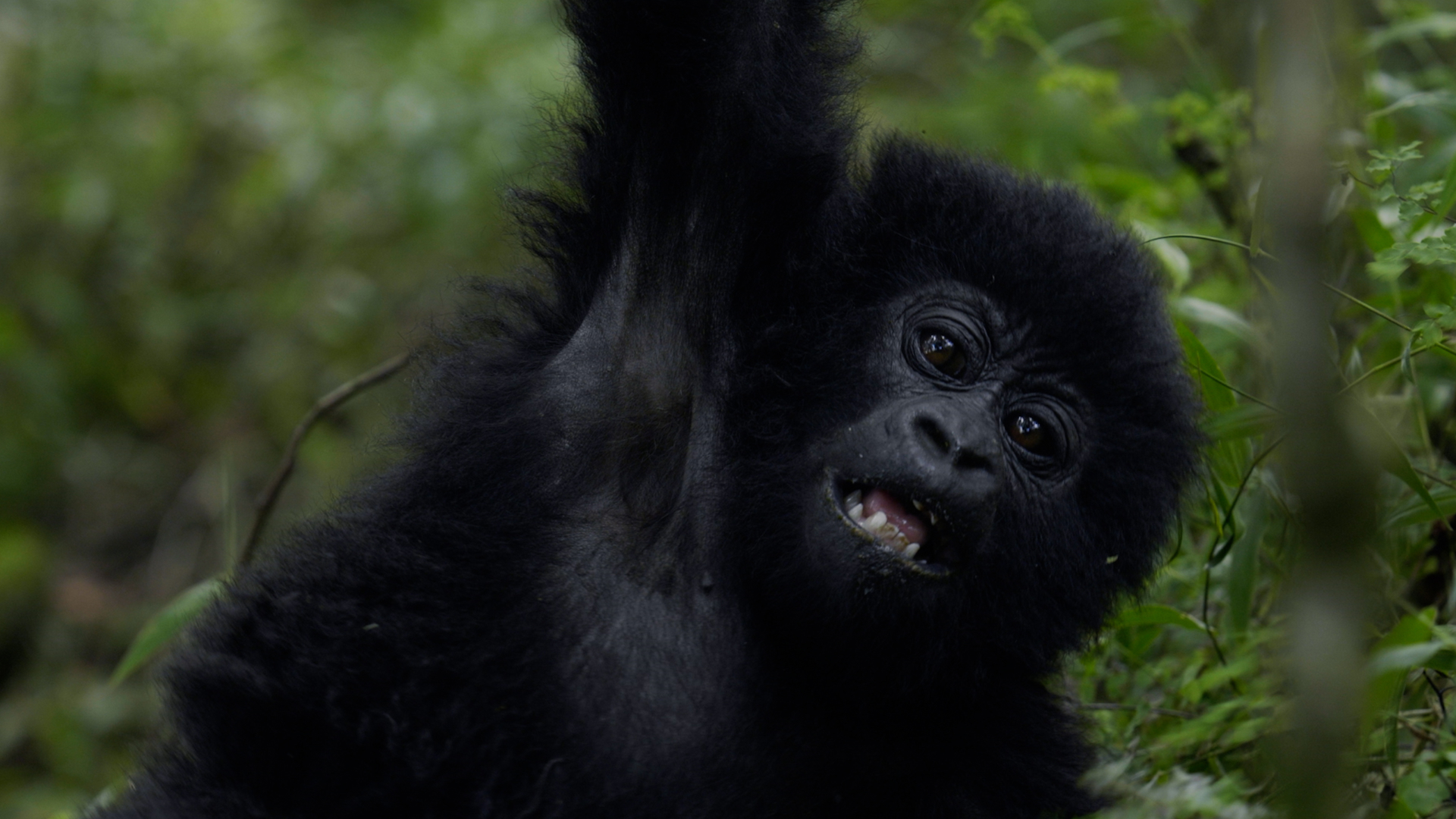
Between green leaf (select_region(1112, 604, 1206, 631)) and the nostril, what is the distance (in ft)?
2.69

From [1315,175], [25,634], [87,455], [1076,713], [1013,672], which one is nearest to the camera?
[1315,175]

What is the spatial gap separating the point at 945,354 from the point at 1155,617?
91 centimetres

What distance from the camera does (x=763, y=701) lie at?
10.3 ft

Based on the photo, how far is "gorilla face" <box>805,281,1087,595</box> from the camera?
2.97m

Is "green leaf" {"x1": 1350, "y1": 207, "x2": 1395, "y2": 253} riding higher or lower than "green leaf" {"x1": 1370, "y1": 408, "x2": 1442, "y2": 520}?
higher

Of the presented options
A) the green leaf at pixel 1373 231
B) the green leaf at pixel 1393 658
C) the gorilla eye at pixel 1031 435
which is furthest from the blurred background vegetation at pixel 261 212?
the green leaf at pixel 1393 658

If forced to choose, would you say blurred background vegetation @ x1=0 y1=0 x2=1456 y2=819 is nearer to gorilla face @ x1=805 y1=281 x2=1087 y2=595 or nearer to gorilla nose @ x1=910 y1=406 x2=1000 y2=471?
gorilla face @ x1=805 y1=281 x2=1087 y2=595

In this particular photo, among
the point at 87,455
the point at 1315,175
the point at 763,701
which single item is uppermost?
the point at 1315,175

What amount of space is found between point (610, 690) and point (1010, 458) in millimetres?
1141

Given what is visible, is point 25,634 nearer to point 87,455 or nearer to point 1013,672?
point 87,455

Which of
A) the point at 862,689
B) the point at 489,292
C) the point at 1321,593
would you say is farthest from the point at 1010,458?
the point at 1321,593

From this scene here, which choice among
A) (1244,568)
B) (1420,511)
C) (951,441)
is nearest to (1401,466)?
(1420,511)

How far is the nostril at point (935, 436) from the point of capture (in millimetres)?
2971

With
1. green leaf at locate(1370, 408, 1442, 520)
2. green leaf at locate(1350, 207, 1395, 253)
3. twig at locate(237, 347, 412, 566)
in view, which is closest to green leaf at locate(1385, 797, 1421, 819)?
green leaf at locate(1370, 408, 1442, 520)
